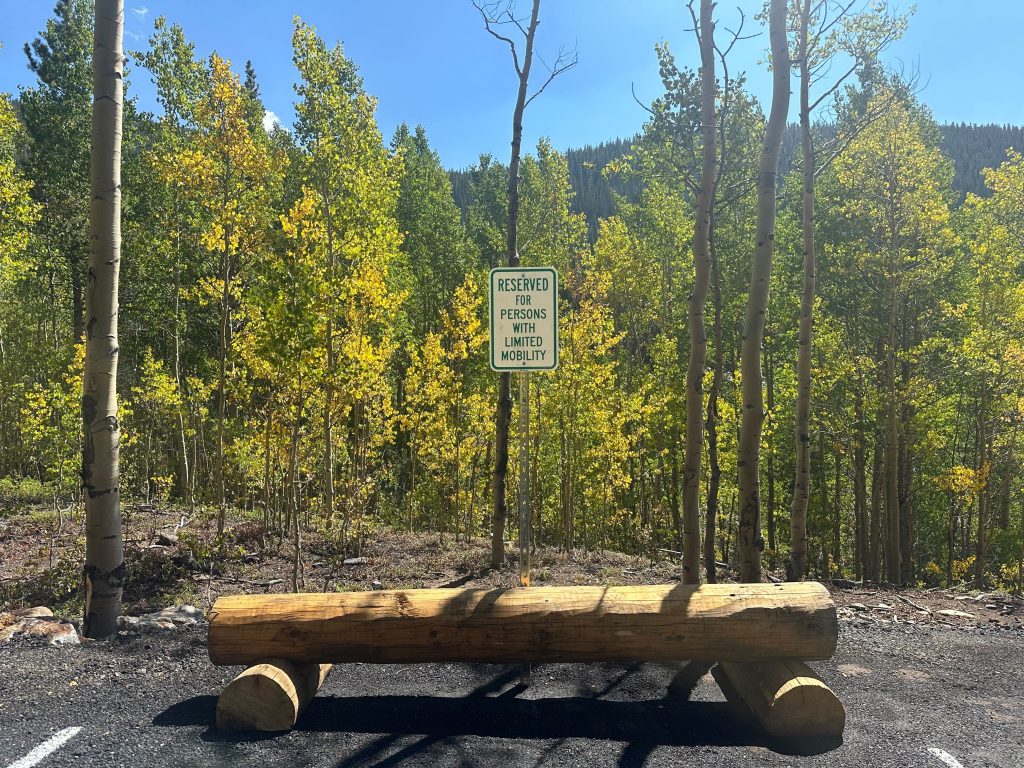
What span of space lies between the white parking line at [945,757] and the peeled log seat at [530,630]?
26.7 inches

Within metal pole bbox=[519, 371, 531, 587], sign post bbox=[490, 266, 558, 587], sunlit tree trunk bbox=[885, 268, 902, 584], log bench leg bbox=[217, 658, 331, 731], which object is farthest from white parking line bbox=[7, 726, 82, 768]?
sunlit tree trunk bbox=[885, 268, 902, 584]

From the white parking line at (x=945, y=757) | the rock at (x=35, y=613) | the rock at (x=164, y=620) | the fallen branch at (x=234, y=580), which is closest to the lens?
the white parking line at (x=945, y=757)

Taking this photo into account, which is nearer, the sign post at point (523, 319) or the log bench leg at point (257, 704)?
the log bench leg at point (257, 704)

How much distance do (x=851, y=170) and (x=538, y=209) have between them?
14161 mm

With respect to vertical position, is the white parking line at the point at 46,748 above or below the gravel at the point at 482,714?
above

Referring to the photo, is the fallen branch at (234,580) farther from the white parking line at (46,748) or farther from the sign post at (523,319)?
the sign post at (523,319)

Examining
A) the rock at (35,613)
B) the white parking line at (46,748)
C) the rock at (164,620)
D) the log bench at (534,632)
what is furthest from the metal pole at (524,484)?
the rock at (35,613)

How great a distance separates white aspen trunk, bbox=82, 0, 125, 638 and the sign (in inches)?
130

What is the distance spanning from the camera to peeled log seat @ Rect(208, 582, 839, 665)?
3955 millimetres

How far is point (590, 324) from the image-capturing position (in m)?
14.1

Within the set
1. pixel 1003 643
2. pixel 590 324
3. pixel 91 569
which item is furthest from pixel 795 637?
pixel 590 324

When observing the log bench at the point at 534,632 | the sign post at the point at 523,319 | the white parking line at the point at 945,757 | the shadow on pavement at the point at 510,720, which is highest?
the sign post at the point at 523,319

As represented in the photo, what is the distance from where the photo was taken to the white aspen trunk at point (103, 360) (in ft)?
17.0

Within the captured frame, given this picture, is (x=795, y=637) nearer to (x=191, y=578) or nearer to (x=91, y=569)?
(x=91, y=569)
